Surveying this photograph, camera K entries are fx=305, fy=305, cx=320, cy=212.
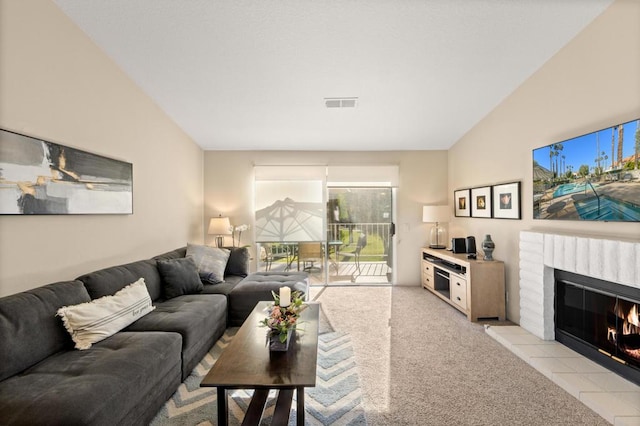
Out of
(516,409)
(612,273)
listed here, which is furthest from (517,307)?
(516,409)

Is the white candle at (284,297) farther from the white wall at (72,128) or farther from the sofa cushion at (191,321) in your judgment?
the white wall at (72,128)

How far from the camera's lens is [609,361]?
244 cm

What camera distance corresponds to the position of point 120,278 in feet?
8.90

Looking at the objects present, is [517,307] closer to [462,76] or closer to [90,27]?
[462,76]

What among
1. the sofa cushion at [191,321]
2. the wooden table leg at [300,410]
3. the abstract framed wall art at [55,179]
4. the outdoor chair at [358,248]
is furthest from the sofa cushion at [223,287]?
the outdoor chair at [358,248]

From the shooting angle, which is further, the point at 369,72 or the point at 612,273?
the point at 369,72

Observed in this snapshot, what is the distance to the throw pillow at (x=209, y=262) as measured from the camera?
382 centimetres

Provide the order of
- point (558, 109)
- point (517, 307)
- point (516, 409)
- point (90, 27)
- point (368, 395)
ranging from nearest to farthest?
1. point (516, 409)
2. point (368, 395)
3. point (90, 27)
4. point (558, 109)
5. point (517, 307)

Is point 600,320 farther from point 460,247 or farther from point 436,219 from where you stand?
point 436,219

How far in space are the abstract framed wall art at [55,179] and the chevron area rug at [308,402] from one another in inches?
66.5

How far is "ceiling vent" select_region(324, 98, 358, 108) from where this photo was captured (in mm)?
3793

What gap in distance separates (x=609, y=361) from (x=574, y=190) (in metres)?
1.43

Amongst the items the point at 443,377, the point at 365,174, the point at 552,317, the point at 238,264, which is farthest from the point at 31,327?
the point at 365,174

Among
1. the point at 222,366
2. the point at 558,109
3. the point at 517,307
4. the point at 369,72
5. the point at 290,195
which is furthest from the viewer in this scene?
the point at 290,195
